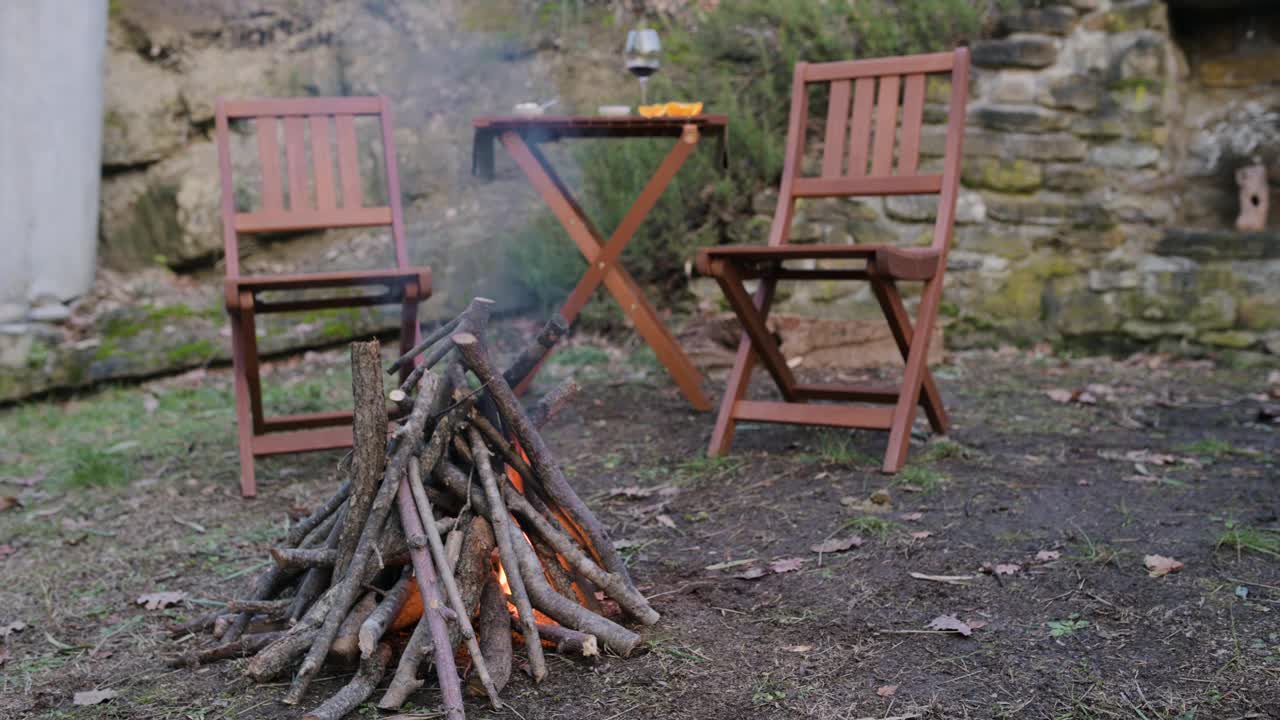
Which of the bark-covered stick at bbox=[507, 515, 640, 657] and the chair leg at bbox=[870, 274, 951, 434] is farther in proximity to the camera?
the chair leg at bbox=[870, 274, 951, 434]

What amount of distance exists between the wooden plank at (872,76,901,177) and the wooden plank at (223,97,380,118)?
180cm

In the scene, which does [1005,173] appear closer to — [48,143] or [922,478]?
[922,478]

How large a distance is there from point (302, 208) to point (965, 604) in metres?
2.69

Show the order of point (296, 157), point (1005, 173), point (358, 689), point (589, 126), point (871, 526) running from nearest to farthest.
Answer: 1. point (358, 689)
2. point (871, 526)
3. point (296, 157)
4. point (589, 126)
5. point (1005, 173)

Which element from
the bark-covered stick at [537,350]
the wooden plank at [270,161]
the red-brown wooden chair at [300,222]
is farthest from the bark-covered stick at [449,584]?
the wooden plank at [270,161]

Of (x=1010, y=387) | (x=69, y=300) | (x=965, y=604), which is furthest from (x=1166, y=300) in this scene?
(x=69, y=300)

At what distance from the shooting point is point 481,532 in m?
2.13

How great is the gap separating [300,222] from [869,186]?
203cm

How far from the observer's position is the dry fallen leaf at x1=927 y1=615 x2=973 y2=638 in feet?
7.31

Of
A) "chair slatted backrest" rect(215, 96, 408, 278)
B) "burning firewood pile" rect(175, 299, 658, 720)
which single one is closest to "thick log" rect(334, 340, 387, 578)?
"burning firewood pile" rect(175, 299, 658, 720)

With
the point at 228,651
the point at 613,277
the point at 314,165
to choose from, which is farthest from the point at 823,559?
the point at 314,165

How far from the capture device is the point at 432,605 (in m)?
1.97

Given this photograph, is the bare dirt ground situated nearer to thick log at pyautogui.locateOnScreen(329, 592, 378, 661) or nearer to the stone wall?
thick log at pyautogui.locateOnScreen(329, 592, 378, 661)

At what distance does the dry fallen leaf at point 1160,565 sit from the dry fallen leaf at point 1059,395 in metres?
1.95
